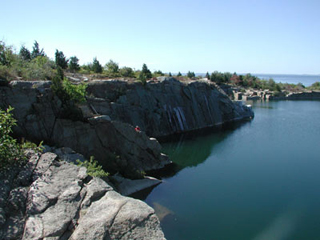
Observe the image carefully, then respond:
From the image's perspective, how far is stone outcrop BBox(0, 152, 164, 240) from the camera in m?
7.88

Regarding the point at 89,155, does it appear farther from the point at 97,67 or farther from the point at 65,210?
the point at 97,67

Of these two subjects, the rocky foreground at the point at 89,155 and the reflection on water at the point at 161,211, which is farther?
the reflection on water at the point at 161,211

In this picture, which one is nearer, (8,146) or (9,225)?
(9,225)

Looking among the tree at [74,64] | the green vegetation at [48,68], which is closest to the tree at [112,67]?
the green vegetation at [48,68]

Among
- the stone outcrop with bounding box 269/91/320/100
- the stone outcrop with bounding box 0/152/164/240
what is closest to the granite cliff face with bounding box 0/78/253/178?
the stone outcrop with bounding box 0/152/164/240

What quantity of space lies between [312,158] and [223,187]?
15080 millimetres

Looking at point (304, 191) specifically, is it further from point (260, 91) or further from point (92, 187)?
point (260, 91)

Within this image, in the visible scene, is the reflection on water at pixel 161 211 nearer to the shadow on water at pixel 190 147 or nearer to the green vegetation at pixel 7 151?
the shadow on water at pixel 190 147

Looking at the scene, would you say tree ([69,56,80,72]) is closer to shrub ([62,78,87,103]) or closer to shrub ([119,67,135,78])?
shrub ([119,67,135,78])

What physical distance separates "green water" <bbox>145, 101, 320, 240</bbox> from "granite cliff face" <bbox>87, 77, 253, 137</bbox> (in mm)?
6532

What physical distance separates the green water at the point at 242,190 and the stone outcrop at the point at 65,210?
8.43 meters

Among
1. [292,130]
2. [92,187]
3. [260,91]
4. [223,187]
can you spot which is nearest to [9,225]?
[92,187]

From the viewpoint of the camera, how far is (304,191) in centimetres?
2239

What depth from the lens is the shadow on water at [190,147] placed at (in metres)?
27.8
